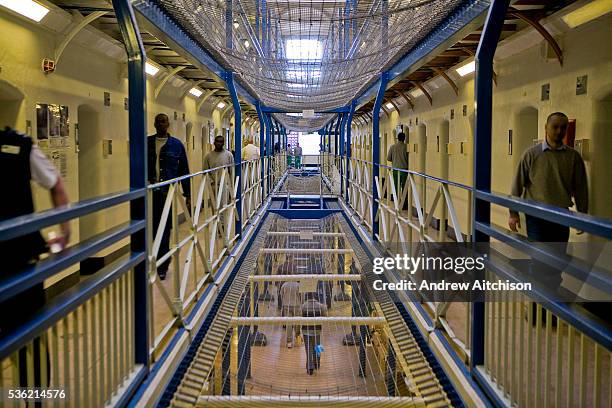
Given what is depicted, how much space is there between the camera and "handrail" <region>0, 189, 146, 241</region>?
128 centimetres

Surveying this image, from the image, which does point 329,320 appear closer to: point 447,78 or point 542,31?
point 542,31

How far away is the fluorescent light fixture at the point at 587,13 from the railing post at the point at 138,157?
8.11 ft

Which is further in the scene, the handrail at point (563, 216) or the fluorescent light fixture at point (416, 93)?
the fluorescent light fixture at point (416, 93)

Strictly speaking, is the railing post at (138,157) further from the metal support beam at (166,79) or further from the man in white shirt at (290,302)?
the metal support beam at (166,79)

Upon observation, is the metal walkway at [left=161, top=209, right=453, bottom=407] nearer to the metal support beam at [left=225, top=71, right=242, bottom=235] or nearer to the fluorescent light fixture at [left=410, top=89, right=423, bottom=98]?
the metal support beam at [left=225, top=71, right=242, bottom=235]

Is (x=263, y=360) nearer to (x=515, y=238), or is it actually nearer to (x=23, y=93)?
(x=23, y=93)

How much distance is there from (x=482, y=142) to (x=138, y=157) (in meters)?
1.28

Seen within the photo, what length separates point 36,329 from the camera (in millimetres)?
1451

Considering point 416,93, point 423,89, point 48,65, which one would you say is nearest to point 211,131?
point 416,93

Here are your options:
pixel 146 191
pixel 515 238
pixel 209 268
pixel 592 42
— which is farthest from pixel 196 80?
pixel 515 238

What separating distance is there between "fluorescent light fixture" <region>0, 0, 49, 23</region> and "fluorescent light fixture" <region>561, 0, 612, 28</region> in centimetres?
→ 306

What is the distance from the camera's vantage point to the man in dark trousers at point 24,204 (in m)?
1.66

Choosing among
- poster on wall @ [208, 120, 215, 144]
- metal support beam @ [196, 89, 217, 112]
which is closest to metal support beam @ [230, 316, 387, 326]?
metal support beam @ [196, 89, 217, 112]

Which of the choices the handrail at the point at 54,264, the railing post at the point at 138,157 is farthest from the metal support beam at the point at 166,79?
the handrail at the point at 54,264
